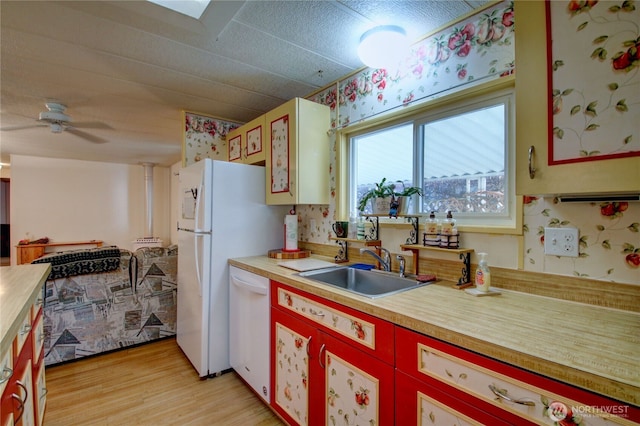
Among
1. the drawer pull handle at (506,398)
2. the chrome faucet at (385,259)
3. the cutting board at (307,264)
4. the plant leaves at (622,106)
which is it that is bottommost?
the drawer pull handle at (506,398)

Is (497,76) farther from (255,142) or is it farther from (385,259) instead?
(255,142)

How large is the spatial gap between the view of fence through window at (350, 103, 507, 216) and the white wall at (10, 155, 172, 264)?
6.30 meters

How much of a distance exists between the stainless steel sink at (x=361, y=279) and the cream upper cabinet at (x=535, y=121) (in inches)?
30.9

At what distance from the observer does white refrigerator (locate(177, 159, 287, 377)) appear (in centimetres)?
219

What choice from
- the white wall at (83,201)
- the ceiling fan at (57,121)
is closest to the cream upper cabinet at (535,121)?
the ceiling fan at (57,121)

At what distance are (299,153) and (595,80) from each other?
162 centimetres

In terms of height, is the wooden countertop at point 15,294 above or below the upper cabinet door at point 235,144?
below

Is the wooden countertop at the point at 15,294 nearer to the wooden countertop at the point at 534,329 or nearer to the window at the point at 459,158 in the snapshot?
the wooden countertop at the point at 534,329

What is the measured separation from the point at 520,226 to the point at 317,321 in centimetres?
102

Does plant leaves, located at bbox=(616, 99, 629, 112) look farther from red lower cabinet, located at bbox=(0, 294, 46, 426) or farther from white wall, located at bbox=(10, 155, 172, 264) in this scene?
white wall, located at bbox=(10, 155, 172, 264)

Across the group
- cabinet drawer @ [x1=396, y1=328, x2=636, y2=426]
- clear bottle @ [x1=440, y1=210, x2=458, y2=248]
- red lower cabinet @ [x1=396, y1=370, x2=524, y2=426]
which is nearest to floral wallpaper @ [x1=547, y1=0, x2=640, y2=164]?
clear bottle @ [x1=440, y1=210, x2=458, y2=248]

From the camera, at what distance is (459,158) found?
5.41 feet

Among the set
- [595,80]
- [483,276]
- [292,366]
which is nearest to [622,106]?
[595,80]

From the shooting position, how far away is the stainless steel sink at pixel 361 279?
168 cm
